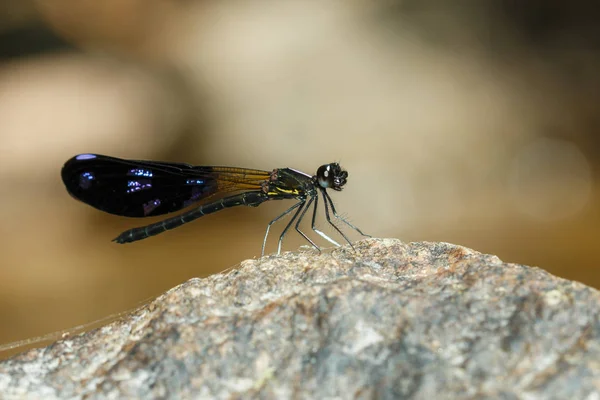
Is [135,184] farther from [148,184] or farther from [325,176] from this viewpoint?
[325,176]

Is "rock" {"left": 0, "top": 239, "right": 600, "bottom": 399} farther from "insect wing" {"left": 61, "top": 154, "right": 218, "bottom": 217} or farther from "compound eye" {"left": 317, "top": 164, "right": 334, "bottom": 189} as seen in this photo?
"insect wing" {"left": 61, "top": 154, "right": 218, "bottom": 217}

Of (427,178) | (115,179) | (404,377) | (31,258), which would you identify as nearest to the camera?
(404,377)

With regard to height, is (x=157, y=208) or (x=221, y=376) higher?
(x=157, y=208)

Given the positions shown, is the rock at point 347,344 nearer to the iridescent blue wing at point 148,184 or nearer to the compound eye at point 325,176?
the compound eye at point 325,176

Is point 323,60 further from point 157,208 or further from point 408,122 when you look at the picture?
point 157,208

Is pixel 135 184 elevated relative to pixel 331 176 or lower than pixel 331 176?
lower

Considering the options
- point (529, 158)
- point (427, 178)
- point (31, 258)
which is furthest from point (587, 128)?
point (31, 258)

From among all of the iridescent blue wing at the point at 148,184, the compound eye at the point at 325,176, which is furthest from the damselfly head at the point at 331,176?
the iridescent blue wing at the point at 148,184

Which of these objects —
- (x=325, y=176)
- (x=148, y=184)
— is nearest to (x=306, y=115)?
(x=148, y=184)
